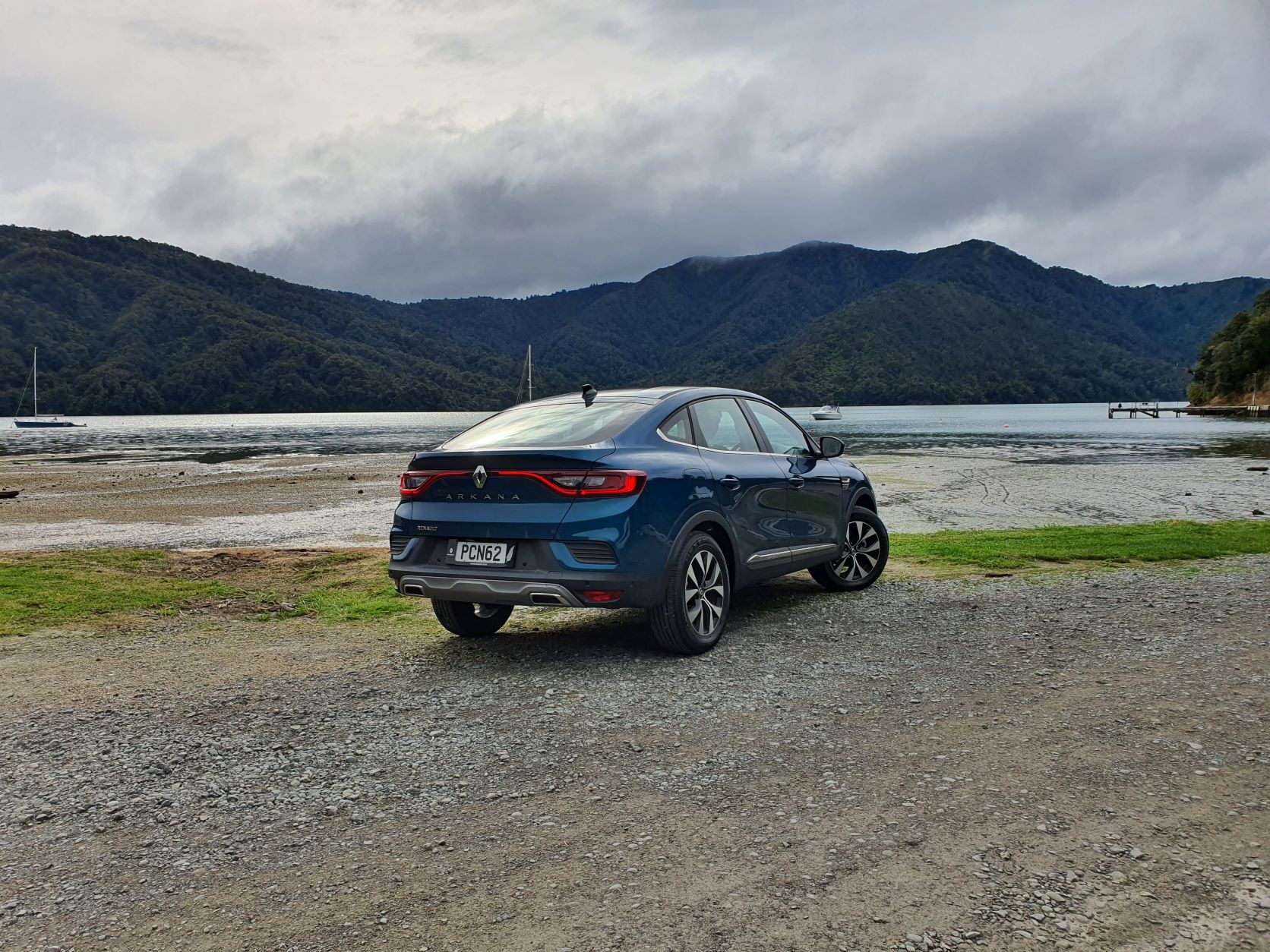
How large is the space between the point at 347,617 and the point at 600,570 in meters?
3.54

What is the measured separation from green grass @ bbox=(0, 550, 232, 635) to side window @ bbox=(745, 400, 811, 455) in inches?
231

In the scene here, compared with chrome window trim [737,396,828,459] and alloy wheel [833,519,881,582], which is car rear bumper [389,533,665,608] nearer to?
chrome window trim [737,396,828,459]

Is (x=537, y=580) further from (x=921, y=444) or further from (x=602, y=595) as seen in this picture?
(x=921, y=444)

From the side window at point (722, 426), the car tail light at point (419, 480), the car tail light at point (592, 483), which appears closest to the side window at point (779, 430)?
the side window at point (722, 426)

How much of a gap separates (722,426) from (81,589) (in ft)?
22.3

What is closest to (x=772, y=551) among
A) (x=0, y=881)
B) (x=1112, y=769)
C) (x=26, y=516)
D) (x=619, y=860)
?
(x=1112, y=769)

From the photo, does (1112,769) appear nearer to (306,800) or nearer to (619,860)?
(619,860)

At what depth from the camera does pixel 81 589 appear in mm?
9477

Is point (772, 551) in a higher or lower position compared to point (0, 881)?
higher

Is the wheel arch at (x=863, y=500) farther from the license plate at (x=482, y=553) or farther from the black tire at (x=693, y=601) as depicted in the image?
the license plate at (x=482, y=553)

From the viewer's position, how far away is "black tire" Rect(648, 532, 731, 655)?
20.7 ft

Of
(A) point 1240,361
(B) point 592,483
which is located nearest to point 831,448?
(B) point 592,483

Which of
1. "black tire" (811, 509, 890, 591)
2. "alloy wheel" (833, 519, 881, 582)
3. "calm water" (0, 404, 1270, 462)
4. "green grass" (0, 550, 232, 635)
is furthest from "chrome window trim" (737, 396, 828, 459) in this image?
"calm water" (0, 404, 1270, 462)

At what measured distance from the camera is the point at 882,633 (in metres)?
7.13
